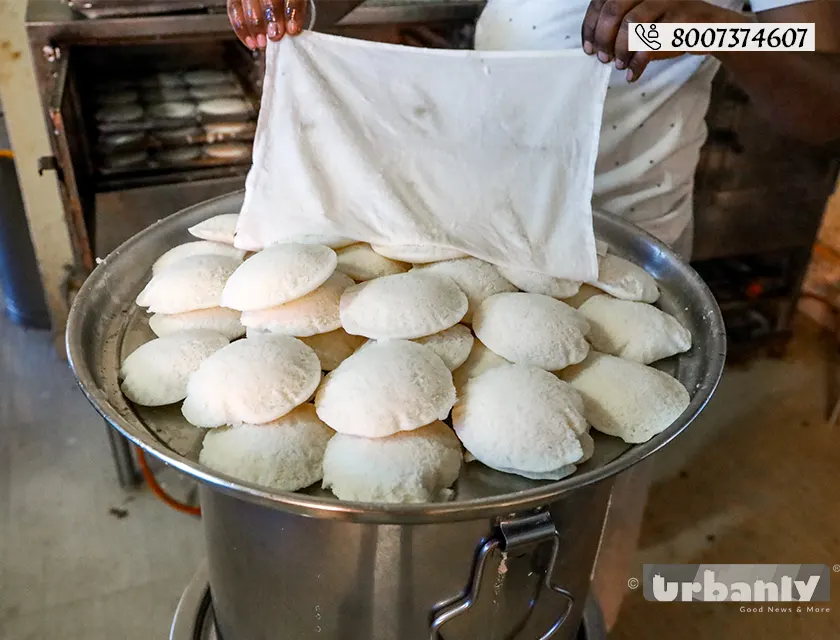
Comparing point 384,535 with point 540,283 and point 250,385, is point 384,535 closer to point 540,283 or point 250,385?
point 250,385

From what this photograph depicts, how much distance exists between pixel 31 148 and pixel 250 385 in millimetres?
1354

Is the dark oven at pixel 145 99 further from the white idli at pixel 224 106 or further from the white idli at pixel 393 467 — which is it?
the white idli at pixel 393 467

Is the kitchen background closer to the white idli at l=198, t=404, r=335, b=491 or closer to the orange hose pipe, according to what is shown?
the orange hose pipe

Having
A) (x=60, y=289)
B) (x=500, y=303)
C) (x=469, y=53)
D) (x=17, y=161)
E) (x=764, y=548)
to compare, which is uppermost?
(x=469, y=53)

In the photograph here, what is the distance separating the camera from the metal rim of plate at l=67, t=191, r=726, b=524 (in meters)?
0.63

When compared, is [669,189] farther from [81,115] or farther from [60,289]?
[60,289]

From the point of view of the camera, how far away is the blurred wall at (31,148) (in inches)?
64.4

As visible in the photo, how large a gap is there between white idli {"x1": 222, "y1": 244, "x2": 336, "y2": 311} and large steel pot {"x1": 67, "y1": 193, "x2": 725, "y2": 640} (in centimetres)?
15

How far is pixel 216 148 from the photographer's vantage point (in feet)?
5.50

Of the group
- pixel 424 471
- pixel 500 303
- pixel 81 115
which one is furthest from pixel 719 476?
pixel 81 115

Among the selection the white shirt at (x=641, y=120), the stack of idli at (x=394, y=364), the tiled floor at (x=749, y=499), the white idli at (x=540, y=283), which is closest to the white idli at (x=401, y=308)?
the stack of idli at (x=394, y=364)

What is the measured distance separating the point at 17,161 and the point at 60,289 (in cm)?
36

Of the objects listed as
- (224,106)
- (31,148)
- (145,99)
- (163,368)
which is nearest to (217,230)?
(163,368)

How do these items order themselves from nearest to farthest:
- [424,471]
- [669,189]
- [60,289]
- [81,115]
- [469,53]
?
[424,471], [469,53], [669,189], [81,115], [60,289]
